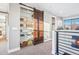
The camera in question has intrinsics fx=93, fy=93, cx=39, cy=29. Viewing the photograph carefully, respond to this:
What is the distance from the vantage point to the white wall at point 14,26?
195 centimetres

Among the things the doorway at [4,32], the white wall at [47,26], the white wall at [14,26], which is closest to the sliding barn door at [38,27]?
the white wall at [47,26]

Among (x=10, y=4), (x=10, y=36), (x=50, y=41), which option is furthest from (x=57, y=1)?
(x=10, y=36)

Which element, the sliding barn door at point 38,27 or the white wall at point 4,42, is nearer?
the white wall at point 4,42

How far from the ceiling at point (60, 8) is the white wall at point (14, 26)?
0.33 meters

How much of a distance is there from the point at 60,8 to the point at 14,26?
1.07 meters

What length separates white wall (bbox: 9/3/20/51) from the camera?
1.95 m

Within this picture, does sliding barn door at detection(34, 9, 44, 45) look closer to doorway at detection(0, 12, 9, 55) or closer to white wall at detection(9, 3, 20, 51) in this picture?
white wall at detection(9, 3, 20, 51)

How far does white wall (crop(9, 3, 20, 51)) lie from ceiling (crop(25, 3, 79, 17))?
1.09 feet

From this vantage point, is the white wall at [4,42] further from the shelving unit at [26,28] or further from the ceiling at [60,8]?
the ceiling at [60,8]

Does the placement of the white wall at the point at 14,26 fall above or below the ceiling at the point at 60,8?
below

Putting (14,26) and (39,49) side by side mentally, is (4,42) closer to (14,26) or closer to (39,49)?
(14,26)

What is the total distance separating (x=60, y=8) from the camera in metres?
2.02

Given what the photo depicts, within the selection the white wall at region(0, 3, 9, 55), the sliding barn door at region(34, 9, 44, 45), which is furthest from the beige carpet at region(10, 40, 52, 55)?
the white wall at region(0, 3, 9, 55)

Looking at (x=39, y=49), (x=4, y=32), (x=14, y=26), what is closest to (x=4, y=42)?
(x=4, y=32)
